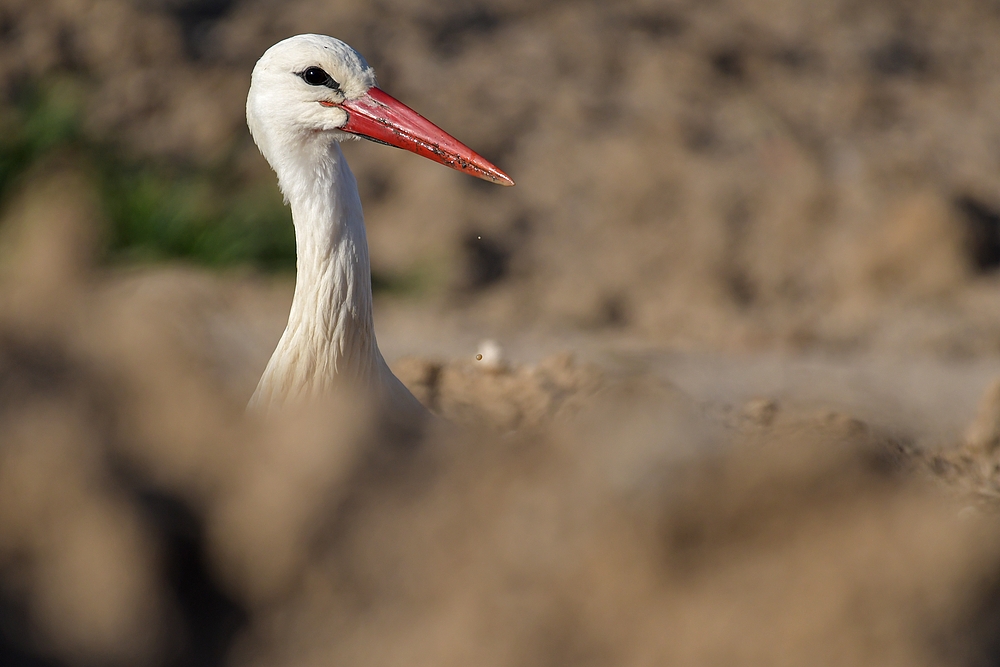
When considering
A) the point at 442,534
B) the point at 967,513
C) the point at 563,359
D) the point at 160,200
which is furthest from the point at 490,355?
the point at 967,513

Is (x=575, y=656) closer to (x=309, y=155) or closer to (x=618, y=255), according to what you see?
(x=309, y=155)

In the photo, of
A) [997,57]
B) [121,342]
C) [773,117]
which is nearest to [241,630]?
[121,342]

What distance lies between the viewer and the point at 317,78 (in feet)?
8.31

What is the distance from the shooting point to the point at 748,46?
6.97 meters

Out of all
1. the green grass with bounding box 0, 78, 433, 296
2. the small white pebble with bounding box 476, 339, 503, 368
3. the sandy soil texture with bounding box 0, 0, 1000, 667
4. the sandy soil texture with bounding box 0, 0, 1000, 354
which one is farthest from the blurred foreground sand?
the sandy soil texture with bounding box 0, 0, 1000, 354

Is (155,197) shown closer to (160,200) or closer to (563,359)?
(160,200)

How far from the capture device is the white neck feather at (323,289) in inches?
98.0

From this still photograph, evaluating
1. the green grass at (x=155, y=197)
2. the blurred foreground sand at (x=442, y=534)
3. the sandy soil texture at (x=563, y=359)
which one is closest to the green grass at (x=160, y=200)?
the green grass at (x=155, y=197)

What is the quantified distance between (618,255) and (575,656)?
13.7ft

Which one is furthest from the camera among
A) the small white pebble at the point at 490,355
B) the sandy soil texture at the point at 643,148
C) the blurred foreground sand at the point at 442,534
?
the sandy soil texture at the point at 643,148

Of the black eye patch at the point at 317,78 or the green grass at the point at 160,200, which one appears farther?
the green grass at the point at 160,200

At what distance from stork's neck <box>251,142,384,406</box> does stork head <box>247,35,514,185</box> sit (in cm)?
6

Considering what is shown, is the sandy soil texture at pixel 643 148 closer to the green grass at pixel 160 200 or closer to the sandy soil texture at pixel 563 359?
the sandy soil texture at pixel 563 359

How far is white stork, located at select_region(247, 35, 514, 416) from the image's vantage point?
2498mm
